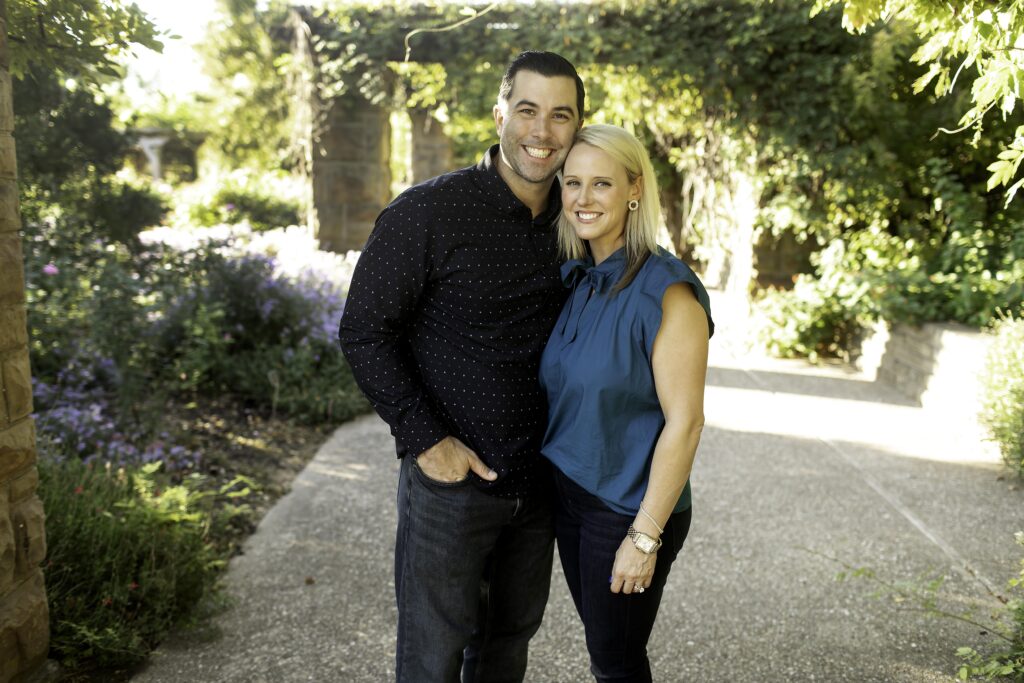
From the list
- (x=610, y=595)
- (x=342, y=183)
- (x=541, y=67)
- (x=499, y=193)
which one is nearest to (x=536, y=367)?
(x=499, y=193)

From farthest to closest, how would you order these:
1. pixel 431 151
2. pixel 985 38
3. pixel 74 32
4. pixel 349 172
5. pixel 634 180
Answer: pixel 431 151 < pixel 349 172 < pixel 74 32 < pixel 985 38 < pixel 634 180

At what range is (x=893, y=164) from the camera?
24.3ft

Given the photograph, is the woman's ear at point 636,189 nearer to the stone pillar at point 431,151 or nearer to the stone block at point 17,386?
the stone block at point 17,386

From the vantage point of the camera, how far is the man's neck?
2.06 metres

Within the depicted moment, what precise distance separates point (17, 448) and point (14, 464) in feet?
0.14

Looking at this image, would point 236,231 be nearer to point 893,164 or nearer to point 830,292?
point 830,292

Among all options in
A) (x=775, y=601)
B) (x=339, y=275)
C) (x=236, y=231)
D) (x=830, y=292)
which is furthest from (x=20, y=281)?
(x=830, y=292)

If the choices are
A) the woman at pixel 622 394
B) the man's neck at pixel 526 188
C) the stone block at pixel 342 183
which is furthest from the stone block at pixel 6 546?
the stone block at pixel 342 183

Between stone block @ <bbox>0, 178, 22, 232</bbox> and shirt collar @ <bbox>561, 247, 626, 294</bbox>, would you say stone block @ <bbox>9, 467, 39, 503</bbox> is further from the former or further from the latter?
shirt collar @ <bbox>561, 247, 626, 294</bbox>

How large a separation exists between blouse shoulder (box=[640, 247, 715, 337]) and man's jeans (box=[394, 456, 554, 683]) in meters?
0.60

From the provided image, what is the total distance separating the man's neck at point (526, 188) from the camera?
2059 millimetres

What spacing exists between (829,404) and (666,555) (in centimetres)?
479

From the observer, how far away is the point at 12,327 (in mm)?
2229

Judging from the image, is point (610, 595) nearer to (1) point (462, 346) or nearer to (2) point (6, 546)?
(1) point (462, 346)
